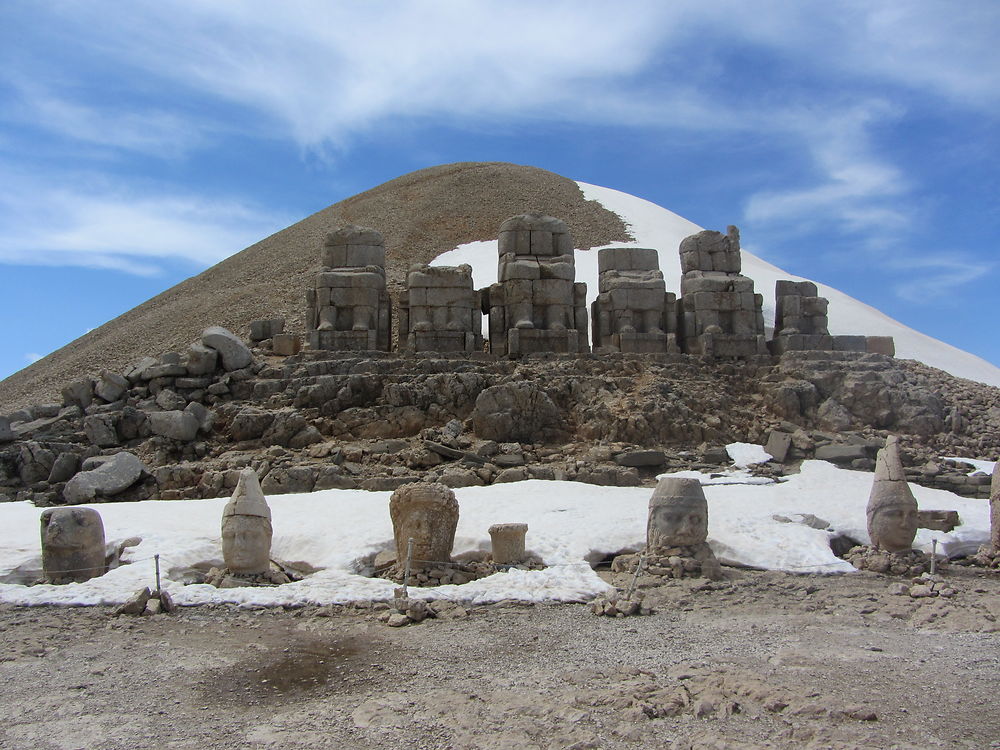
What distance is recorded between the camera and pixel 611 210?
5938 cm

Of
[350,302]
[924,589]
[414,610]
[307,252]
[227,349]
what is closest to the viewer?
[414,610]

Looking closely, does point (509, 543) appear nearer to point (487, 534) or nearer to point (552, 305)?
point (487, 534)

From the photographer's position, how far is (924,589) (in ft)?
33.6

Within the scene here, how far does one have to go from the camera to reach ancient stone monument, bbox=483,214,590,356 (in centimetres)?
1886

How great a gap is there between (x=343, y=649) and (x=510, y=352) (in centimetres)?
1097

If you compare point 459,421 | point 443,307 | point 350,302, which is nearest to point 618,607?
point 459,421

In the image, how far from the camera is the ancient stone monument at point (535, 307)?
1886 cm

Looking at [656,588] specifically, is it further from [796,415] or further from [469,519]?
[796,415]

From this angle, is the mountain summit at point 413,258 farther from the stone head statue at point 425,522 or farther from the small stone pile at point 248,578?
the stone head statue at point 425,522

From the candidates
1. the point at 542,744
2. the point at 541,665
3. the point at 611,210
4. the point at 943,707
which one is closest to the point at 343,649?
the point at 541,665

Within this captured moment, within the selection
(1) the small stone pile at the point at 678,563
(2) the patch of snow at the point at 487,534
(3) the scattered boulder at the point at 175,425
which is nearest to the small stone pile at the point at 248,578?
(2) the patch of snow at the point at 487,534

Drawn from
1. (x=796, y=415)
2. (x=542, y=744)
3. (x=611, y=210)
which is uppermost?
(x=611, y=210)

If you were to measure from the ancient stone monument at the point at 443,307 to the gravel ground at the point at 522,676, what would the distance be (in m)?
9.50

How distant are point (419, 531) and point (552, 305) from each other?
910 cm
